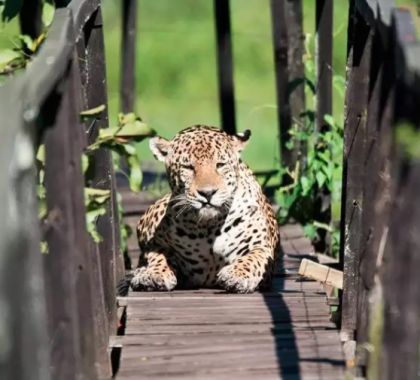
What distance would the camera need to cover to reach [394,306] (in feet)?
13.6

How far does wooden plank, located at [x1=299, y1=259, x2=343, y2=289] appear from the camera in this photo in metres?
6.93

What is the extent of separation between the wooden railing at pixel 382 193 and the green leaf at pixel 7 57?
53.5 inches

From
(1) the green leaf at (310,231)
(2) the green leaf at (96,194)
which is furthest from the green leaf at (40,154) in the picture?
(1) the green leaf at (310,231)

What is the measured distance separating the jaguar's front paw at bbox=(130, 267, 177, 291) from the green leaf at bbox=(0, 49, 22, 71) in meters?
1.72

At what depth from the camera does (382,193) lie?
201 inches

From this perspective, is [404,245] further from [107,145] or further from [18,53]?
[18,53]

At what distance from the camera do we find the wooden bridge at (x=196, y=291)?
3.82m

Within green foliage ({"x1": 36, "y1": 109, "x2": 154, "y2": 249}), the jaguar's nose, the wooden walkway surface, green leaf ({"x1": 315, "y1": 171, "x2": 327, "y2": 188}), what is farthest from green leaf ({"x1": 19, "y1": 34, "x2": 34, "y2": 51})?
green leaf ({"x1": 315, "y1": 171, "x2": 327, "y2": 188})

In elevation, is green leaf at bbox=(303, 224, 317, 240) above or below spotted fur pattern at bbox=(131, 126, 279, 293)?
below

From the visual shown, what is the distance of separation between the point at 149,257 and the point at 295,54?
2.13 meters

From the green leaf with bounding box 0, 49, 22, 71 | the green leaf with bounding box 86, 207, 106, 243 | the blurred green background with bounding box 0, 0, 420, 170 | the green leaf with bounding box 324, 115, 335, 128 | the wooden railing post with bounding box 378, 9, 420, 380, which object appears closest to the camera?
the wooden railing post with bounding box 378, 9, 420, 380

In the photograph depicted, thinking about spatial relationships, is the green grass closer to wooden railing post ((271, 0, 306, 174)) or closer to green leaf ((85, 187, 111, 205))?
wooden railing post ((271, 0, 306, 174))

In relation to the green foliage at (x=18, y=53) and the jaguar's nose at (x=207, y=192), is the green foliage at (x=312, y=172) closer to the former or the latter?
the jaguar's nose at (x=207, y=192)

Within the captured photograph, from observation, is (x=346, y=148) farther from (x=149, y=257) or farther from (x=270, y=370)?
(x=149, y=257)
